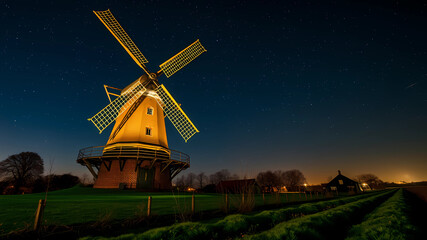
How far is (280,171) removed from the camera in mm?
101125

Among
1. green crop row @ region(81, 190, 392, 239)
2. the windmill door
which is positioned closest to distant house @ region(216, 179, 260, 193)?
green crop row @ region(81, 190, 392, 239)

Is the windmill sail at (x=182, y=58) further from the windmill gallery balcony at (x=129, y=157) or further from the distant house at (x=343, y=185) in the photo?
the distant house at (x=343, y=185)

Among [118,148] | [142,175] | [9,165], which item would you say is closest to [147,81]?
[118,148]

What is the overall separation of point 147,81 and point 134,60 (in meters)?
3.28

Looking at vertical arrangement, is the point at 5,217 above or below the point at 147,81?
below

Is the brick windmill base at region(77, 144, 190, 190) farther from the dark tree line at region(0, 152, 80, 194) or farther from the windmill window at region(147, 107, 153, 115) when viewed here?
the dark tree line at region(0, 152, 80, 194)

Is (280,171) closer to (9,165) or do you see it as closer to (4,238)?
(9,165)

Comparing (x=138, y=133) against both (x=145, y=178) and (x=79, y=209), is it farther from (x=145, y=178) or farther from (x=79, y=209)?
(x=79, y=209)

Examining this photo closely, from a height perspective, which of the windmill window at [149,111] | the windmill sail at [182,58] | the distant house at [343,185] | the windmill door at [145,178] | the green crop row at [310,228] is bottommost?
the distant house at [343,185]

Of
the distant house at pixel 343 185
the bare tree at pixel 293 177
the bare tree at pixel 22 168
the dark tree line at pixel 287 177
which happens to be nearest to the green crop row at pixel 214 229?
the bare tree at pixel 22 168

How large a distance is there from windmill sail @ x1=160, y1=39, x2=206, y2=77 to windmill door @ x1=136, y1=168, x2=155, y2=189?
1264 centimetres

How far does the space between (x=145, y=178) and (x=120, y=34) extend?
18016mm

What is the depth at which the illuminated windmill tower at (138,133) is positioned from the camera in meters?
19.1

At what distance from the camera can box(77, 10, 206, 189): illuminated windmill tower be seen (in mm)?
19078
